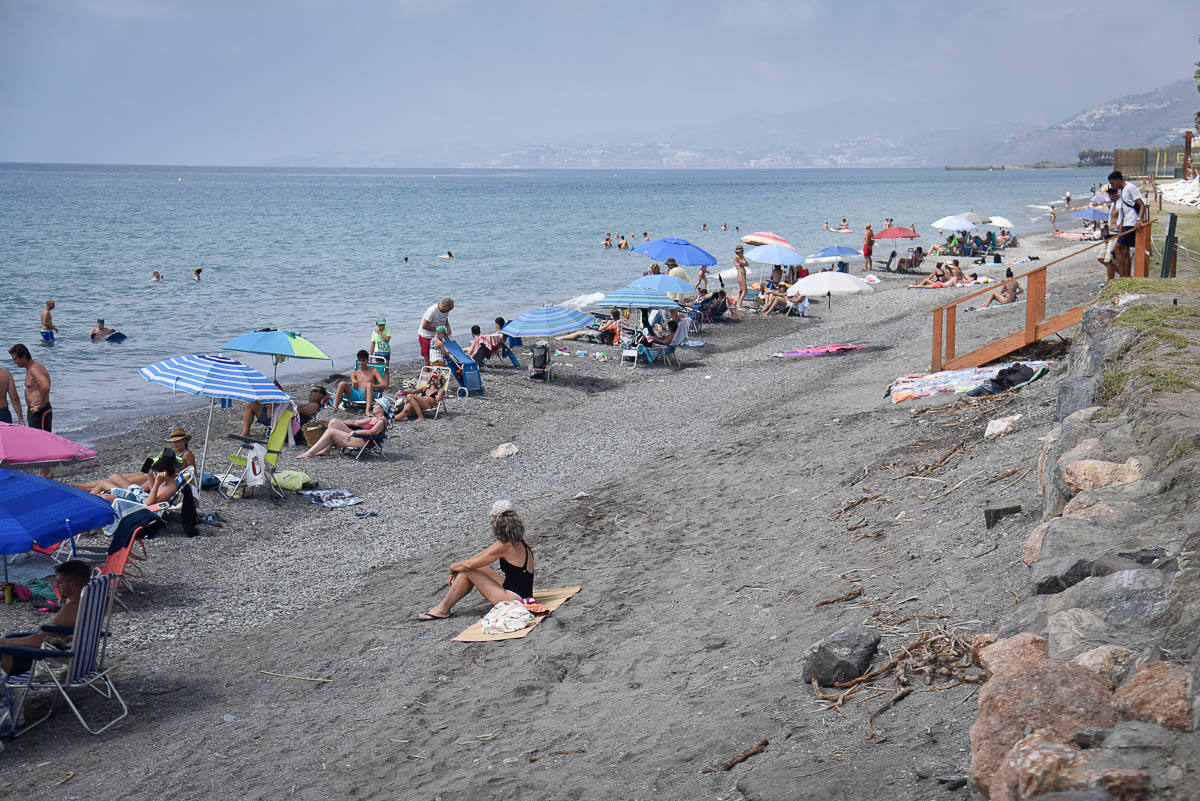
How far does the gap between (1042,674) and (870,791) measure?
0.81 meters

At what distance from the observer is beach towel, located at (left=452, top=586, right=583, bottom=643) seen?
287 inches

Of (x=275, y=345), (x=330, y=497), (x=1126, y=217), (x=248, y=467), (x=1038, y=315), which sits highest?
(x=1126, y=217)

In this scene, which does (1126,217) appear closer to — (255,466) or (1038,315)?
(1038,315)

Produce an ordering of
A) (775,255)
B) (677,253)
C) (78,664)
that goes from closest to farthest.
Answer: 1. (78,664)
2. (775,255)
3. (677,253)

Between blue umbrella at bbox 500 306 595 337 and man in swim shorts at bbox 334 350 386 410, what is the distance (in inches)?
113

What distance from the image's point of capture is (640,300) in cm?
1892

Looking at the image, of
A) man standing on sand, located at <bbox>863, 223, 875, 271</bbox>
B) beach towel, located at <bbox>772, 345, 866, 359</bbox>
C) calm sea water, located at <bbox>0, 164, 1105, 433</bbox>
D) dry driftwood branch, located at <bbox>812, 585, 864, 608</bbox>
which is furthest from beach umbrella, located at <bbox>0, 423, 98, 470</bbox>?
man standing on sand, located at <bbox>863, 223, 875, 271</bbox>

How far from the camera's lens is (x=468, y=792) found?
480 centimetres

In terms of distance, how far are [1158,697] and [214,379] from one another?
999cm

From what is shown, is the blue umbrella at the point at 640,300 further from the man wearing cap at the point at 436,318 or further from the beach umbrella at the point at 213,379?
the beach umbrella at the point at 213,379

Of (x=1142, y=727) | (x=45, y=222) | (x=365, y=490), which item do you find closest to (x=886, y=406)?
(x=365, y=490)

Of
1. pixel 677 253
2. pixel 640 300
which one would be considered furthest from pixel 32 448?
pixel 677 253

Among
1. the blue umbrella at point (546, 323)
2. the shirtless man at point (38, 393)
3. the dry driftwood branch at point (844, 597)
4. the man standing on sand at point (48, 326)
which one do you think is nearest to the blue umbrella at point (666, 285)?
the blue umbrella at point (546, 323)

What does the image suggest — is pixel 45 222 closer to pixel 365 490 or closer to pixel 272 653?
pixel 365 490
